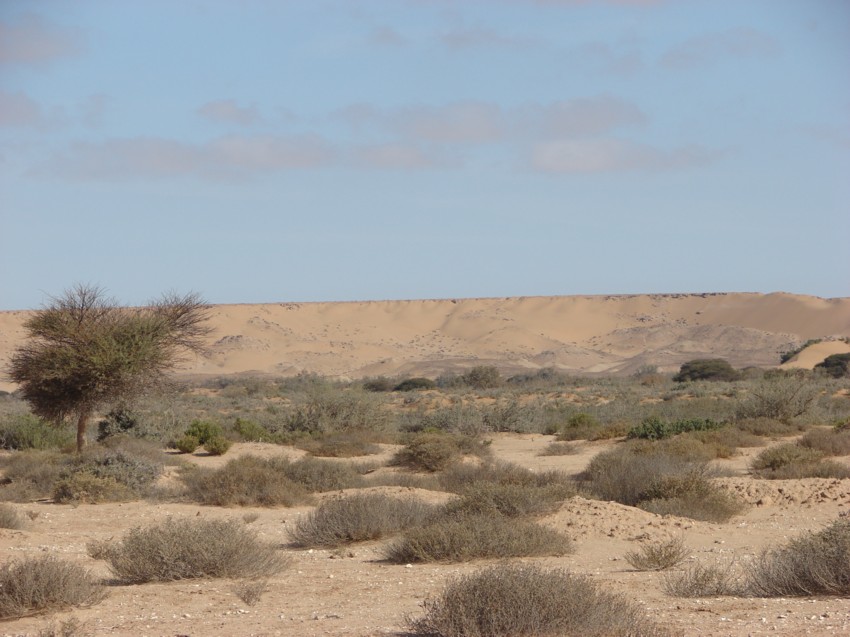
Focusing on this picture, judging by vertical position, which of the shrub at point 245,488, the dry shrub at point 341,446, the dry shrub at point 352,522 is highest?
the dry shrub at point 352,522

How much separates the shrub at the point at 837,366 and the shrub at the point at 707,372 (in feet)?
15.7

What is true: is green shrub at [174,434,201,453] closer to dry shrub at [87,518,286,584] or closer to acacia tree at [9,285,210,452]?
acacia tree at [9,285,210,452]

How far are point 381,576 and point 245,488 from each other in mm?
7248

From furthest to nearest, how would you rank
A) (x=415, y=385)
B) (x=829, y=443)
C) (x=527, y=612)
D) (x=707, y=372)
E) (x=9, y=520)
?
1. (x=707, y=372)
2. (x=415, y=385)
3. (x=829, y=443)
4. (x=9, y=520)
5. (x=527, y=612)

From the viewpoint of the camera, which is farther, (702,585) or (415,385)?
(415,385)

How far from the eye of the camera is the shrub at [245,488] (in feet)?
56.9

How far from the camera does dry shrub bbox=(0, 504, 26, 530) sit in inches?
562

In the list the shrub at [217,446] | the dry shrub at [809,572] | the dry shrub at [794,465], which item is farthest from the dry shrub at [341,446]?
the dry shrub at [809,572]

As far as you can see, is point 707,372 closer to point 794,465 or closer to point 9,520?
point 794,465

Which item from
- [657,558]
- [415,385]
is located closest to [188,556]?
[657,558]

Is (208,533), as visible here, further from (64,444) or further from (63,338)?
(64,444)

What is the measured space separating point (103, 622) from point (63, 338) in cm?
1453

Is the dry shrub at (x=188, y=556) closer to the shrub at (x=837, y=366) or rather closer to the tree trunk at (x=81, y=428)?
the tree trunk at (x=81, y=428)

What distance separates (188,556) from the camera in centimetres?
1045
